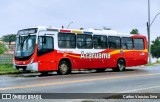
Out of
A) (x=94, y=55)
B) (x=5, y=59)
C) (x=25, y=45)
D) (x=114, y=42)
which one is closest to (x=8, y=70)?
(x=25, y=45)

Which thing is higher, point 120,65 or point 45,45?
point 45,45

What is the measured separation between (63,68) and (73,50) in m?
1.48

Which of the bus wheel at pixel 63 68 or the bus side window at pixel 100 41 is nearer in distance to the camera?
the bus wheel at pixel 63 68

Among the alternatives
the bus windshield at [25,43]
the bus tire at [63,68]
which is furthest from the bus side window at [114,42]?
the bus windshield at [25,43]

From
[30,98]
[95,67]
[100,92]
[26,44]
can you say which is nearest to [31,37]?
[26,44]

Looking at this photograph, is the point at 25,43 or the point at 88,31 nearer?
the point at 25,43

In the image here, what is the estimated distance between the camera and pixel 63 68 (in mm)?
25688

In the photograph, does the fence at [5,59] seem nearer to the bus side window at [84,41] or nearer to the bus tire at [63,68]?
the bus side window at [84,41]

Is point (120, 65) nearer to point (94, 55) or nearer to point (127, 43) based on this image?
point (127, 43)

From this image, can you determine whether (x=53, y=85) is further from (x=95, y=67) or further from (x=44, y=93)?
(x=95, y=67)

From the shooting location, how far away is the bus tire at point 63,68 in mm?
25562

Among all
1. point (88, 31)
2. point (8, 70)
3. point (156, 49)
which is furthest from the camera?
point (156, 49)

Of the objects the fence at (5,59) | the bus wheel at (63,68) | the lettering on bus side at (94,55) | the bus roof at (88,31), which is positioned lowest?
the bus wheel at (63,68)

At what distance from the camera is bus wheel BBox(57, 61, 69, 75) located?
25.6 metres
